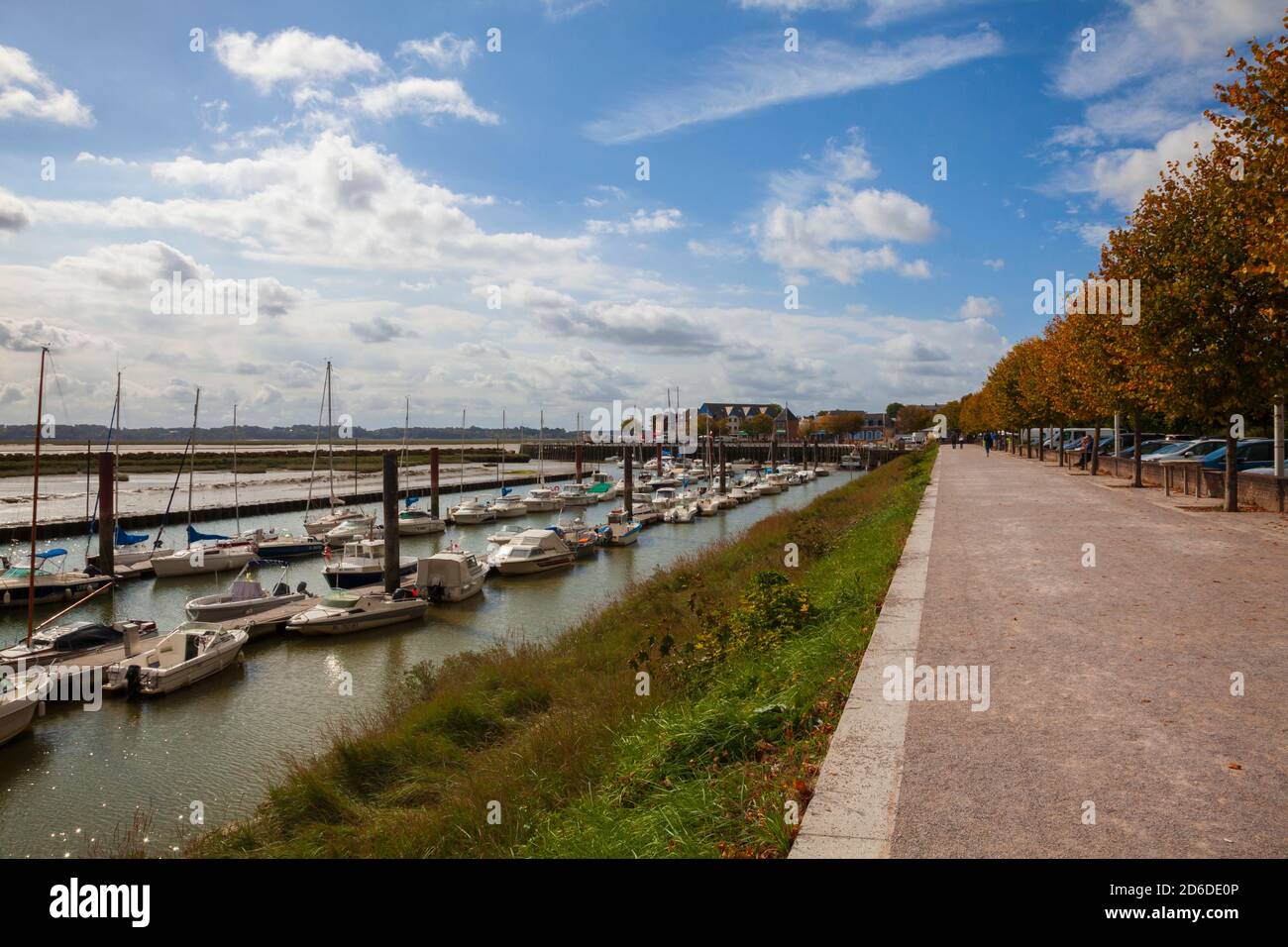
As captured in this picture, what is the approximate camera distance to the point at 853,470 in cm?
12138

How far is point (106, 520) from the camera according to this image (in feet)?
111

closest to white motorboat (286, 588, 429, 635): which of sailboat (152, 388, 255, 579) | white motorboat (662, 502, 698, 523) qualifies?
sailboat (152, 388, 255, 579)

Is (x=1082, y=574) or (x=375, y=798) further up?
(x=1082, y=574)

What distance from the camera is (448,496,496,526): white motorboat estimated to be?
181ft

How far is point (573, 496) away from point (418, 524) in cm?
1894

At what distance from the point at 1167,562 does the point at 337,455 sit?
582ft

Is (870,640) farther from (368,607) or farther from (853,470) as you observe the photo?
Answer: (853,470)

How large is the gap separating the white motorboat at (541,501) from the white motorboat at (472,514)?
3889 millimetres

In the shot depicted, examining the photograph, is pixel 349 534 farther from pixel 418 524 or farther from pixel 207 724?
pixel 207 724

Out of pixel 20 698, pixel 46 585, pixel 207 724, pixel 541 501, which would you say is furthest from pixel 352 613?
pixel 541 501

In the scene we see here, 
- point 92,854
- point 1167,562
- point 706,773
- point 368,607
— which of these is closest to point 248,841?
point 92,854

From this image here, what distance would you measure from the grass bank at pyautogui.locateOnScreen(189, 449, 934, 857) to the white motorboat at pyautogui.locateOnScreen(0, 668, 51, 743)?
7.27 meters

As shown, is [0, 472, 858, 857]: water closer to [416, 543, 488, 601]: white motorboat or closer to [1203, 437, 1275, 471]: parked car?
[416, 543, 488, 601]: white motorboat

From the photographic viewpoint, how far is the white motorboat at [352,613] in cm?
2498
